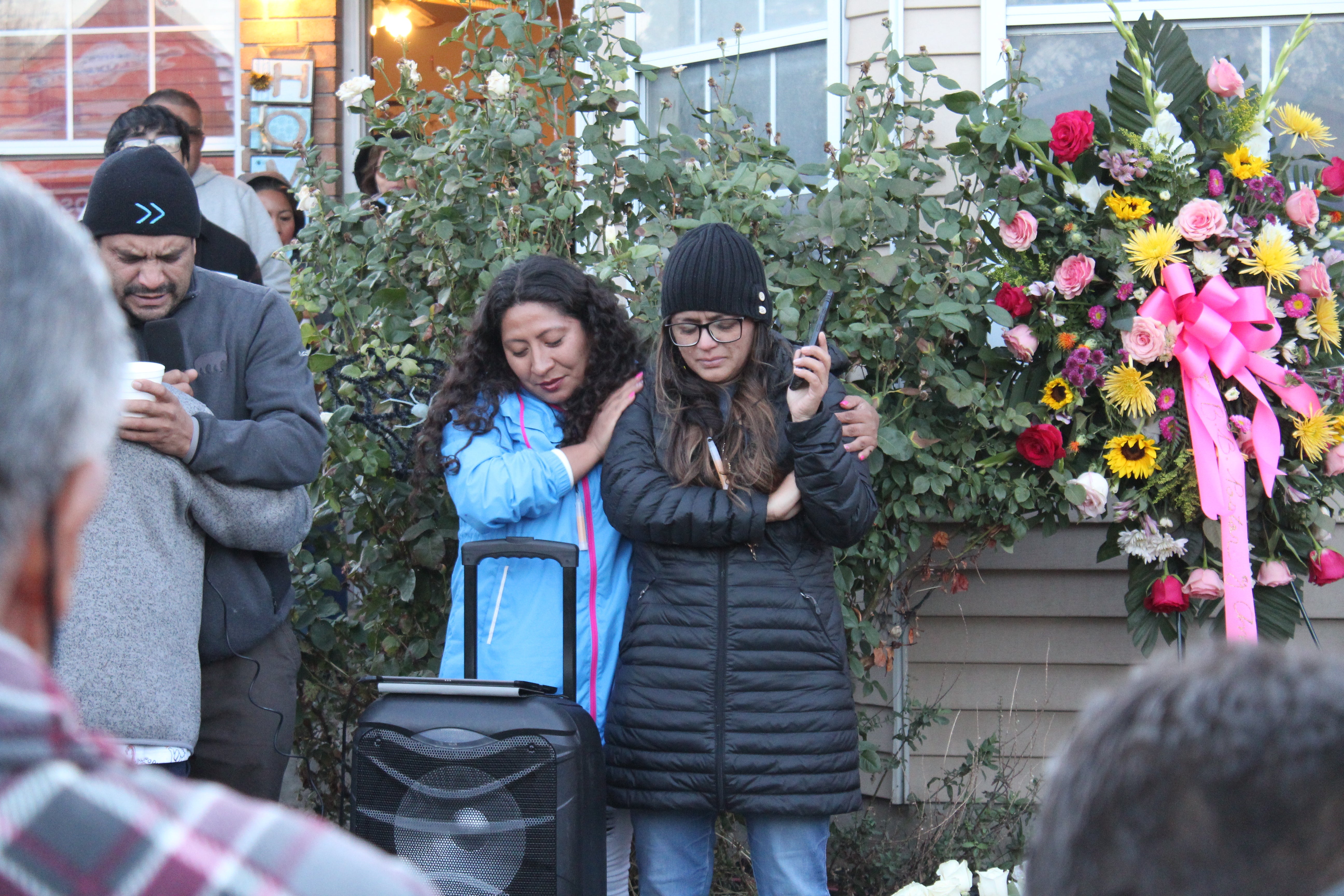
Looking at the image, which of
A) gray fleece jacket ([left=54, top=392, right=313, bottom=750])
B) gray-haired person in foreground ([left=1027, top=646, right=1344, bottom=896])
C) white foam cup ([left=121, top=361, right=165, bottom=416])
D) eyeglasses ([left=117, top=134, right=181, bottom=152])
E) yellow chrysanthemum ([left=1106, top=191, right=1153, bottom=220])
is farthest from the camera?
eyeglasses ([left=117, top=134, right=181, bottom=152])

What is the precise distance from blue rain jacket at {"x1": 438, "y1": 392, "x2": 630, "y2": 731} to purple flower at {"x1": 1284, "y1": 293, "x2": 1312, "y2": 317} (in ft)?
6.36

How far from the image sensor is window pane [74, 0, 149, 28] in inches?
265

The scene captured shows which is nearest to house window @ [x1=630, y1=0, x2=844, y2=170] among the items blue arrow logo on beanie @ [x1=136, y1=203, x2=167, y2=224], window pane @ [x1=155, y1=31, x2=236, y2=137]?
blue arrow logo on beanie @ [x1=136, y1=203, x2=167, y2=224]

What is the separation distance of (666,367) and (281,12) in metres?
4.21

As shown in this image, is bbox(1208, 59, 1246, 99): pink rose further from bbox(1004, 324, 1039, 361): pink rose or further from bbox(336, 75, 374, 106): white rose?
bbox(336, 75, 374, 106): white rose

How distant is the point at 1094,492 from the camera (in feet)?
11.6

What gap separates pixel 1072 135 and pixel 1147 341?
59 centimetres

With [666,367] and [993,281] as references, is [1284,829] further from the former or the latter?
[993,281]

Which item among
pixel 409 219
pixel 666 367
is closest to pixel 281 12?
pixel 409 219

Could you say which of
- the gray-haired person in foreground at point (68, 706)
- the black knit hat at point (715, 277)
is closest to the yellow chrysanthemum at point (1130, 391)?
the black knit hat at point (715, 277)

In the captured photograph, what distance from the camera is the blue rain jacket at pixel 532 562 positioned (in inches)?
117

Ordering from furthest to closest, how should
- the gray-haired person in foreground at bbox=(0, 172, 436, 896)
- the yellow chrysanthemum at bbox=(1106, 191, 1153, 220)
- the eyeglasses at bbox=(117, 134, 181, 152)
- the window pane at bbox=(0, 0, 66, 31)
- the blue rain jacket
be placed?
the window pane at bbox=(0, 0, 66, 31) → the eyeglasses at bbox=(117, 134, 181, 152) → the yellow chrysanthemum at bbox=(1106, 191, 1153, 220) → the blue rain jacket → the gray-haired person in foreground at bbox=(0, 172, 436, 896)

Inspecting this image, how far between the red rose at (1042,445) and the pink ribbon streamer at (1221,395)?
35 cm

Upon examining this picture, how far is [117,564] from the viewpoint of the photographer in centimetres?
256
